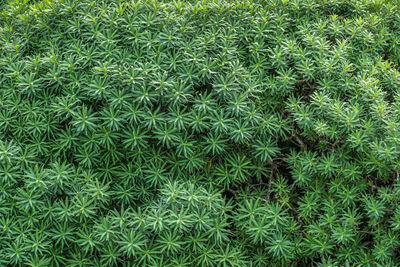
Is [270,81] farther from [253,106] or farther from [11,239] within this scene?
[11,239]

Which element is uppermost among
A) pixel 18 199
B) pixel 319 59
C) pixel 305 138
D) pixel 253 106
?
pixel 319 59

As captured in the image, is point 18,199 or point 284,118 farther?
point 284,118

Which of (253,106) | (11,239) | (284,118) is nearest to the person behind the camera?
(11,239)

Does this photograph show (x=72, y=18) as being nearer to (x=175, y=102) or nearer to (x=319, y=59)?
(x=175, y=102)

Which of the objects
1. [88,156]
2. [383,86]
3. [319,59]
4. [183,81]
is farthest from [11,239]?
[383,86]

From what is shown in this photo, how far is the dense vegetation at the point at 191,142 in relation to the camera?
328cm

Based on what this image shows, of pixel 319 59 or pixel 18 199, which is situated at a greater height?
pixel 319 59

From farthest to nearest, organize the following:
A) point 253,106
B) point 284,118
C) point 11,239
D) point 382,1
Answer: point 382,1 < point 284,118 < point 253,106 < point 11,239

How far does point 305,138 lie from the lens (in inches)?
146

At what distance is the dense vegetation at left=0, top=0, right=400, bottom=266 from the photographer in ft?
10.8

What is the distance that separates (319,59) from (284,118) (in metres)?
0.55

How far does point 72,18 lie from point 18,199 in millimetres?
1555

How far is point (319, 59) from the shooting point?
3684 millimetres

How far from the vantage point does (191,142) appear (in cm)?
344
